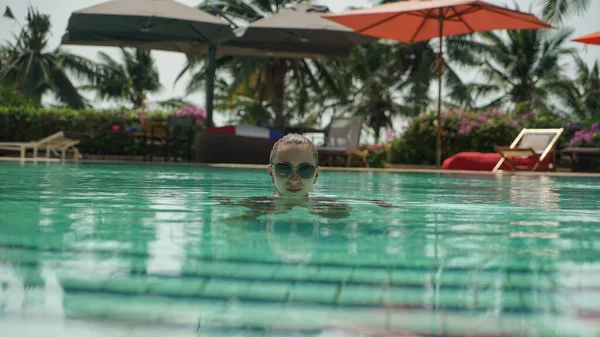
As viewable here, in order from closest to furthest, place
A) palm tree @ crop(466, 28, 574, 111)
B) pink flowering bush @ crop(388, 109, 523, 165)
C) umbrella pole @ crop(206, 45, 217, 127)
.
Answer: umbrella pole @ crop(206, 45, 217, 127)
pink flowering bush @ crop(388, 109, 523, 165)
palm tree @ crop(466, 28, 574, 111)

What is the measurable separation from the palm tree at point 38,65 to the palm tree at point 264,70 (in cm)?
1021

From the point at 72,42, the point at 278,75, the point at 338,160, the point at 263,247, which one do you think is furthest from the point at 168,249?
the point at 278,75

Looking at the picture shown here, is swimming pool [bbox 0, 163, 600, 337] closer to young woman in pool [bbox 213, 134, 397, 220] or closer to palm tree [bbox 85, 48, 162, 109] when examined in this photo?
young woman in pool [bbox 213, 134, 397, 220]

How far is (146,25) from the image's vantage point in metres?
14.3

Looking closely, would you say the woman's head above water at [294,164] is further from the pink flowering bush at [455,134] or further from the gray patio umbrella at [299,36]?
the pink flowering bush at [455,134]

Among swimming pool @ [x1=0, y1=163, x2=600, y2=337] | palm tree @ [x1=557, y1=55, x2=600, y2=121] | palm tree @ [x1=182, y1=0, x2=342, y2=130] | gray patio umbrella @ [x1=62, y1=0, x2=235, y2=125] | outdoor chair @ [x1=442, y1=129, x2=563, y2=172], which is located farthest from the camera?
palm tree @ [x1=557, y1=55, x2=600, y2=121]

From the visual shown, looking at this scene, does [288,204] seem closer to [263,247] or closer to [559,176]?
[263,247]

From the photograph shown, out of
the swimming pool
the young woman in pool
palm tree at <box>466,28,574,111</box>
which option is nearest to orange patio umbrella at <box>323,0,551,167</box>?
the young woman in pool

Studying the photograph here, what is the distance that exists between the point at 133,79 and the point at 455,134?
124 ft

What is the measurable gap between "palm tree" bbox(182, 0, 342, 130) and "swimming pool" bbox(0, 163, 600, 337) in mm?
23186

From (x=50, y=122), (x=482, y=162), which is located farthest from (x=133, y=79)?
(x=482, y=162)

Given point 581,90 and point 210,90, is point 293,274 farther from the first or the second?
point 581,90

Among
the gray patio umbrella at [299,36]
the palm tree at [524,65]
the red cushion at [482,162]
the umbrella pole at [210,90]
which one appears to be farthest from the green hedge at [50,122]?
the palm tree at [524,65]

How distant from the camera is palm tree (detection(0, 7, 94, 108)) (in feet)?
124
